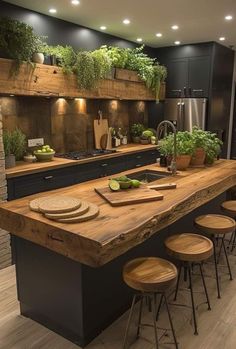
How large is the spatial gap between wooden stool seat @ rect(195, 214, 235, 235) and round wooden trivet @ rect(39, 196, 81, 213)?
124 cm

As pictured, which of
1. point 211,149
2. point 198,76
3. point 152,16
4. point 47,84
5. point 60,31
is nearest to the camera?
point 211,149

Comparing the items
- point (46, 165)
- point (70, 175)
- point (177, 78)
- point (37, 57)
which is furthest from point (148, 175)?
point (177, 78)

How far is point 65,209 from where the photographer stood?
201 cm

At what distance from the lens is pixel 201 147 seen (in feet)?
11.7

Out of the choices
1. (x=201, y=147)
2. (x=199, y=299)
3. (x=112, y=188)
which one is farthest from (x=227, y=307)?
(x=201, y=147)

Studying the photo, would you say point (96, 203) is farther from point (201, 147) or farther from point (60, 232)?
point (201, 147)

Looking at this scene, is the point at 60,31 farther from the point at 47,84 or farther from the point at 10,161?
the point at 10,161

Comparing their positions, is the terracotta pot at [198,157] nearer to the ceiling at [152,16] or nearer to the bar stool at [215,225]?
the bar stool at [215,225]

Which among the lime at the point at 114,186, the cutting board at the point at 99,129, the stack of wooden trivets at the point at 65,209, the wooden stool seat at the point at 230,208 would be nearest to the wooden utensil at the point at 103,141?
the cutting board at the point at 99,129

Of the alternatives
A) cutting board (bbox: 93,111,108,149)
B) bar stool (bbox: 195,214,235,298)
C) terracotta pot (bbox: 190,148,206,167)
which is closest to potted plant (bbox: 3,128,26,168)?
cutting board (bbox: 93,111,108,149)

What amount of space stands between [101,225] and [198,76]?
183 inches

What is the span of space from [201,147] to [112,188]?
58.7 inches

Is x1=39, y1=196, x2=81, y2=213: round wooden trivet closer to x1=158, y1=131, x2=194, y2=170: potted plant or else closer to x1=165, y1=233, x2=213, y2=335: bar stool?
x1=165, y1=233, x2=213, y2=335: bar stool

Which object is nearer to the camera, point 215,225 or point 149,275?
point 149,275
